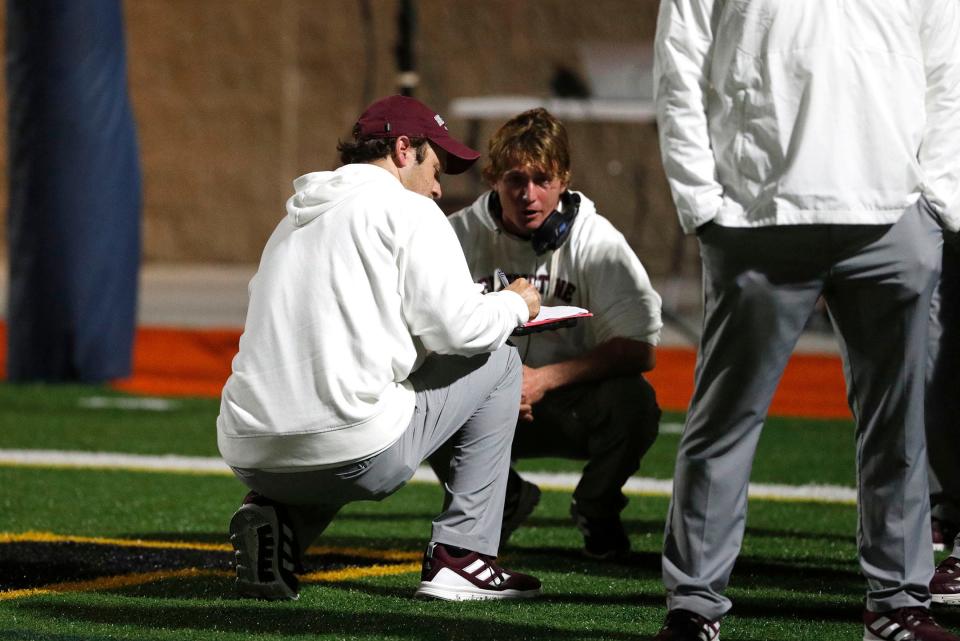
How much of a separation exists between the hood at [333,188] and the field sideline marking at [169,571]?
1.02 m

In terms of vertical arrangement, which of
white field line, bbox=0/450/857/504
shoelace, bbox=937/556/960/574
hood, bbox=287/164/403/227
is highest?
hood, bbox=287/164/403/227

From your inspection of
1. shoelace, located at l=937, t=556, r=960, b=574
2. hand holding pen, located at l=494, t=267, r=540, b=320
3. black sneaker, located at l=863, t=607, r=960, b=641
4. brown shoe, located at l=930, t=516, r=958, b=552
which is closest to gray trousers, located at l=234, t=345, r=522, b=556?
hand holding pen, located at l=494, t=267, r=540, b=320

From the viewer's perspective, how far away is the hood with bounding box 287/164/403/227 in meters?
3.45

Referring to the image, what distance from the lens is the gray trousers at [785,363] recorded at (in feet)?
9.54

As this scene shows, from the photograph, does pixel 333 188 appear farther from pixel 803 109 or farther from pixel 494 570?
pixel 803 109

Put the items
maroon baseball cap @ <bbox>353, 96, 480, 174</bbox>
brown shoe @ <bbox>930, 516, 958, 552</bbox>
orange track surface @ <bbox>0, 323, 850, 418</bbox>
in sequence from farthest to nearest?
orange track surface @ <bbox>0, 323, 850, 418</bbox> → brown shoe @ <bbox>930, 516, 958, 552</bbox> → maroon baseball cap @ <bbox>353, 96, 480, 174</bbox>

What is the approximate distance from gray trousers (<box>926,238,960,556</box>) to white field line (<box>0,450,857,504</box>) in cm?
135

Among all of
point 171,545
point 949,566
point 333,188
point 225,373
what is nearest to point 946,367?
point 949,566

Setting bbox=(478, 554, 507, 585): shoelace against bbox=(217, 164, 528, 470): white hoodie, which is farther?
bbox=(478, 554, 507, 585): shoelace

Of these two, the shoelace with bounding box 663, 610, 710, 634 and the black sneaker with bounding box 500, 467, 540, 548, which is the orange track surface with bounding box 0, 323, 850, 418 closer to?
the black sneaker with bounding box 500, 467, 540, 548

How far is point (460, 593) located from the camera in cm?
359

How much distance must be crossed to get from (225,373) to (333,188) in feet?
20.4

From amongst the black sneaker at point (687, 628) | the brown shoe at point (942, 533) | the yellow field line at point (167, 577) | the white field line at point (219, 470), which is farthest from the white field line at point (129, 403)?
the black sneaker at point (687, 628)

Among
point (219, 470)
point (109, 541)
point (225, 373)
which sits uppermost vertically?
point (109, 541)
